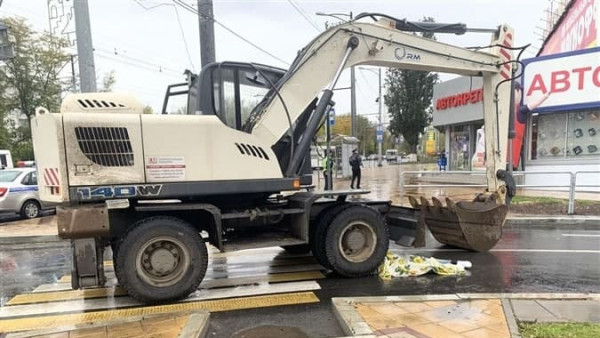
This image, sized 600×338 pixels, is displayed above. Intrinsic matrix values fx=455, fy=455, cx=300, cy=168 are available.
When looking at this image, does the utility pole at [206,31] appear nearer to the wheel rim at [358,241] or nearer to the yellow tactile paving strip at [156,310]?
the wheel rim at [358,241]

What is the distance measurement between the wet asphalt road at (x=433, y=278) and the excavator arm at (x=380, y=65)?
127 cm

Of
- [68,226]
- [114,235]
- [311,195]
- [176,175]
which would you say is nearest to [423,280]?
[311,195]

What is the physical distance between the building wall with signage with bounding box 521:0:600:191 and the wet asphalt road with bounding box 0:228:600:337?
9.47 m

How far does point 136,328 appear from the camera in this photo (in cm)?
442

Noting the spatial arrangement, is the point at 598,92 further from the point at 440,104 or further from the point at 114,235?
the point at 114,235

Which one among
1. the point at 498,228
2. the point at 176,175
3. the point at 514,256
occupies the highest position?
the point at 176,175

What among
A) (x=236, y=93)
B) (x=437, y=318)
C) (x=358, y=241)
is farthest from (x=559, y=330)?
(x=236, y=93)

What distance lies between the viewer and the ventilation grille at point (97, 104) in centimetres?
527

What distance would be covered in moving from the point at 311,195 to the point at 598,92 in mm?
14738

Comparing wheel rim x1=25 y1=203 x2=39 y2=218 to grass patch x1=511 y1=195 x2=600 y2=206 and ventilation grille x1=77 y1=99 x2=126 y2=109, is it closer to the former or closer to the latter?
ventilation grille x1=77 y1=99 x2=126 y2=109

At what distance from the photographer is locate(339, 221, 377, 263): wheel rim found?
6.49 meters

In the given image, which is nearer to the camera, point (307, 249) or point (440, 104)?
point (307, 249)

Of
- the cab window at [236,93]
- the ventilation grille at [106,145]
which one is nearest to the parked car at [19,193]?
the ventilation grille at [106,145]

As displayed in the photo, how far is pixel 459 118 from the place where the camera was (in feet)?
77.8
